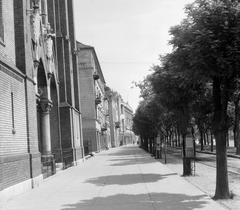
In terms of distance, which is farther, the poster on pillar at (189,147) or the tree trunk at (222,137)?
the poster on pillar at (189,147)

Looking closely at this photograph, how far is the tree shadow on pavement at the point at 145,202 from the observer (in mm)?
8180

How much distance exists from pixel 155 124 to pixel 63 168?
45.7 feet

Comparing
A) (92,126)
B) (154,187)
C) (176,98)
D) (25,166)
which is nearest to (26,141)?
(25,166)

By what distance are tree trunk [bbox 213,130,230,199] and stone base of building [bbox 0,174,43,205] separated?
18.4ft

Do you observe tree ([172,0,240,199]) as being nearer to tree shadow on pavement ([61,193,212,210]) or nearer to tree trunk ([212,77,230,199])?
tree trunk ([212,77,230,199])

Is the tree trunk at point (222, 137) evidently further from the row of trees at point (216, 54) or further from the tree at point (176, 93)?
the tree at point (176, 93)

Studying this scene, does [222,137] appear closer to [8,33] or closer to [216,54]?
[216,54]

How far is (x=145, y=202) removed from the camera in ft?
29.0

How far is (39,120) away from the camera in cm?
1978

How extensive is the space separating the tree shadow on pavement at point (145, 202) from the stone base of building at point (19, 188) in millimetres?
1857

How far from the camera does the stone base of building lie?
30.7 feet

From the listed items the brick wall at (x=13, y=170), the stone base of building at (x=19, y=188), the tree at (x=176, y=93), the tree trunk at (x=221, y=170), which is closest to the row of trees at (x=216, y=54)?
the tree trunk at (x=221, y=170)

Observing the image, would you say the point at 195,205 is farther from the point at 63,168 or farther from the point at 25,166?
the point at 63,168

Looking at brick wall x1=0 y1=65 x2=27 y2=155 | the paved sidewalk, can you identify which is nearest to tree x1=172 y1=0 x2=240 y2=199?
the paved sidewalk
